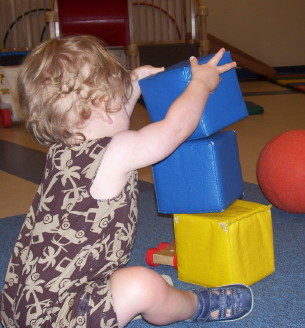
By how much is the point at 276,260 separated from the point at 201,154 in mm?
397

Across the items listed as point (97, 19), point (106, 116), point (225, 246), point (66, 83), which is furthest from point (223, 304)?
point (97, 19)

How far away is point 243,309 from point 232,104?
1.60 ft

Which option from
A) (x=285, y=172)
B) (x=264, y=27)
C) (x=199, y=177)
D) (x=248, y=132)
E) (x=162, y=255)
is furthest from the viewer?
(x=264, y=27)

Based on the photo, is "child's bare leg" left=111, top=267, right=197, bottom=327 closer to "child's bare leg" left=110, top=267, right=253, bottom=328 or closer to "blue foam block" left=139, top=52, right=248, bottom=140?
"child's bare leg" left=110, top=267, right=253, bottom=328

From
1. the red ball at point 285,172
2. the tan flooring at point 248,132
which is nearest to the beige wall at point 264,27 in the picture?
the tan flooring at point 248,132

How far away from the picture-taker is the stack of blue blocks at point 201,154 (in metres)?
1.33

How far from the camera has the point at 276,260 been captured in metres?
1.53

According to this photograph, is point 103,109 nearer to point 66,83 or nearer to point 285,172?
point 66,83

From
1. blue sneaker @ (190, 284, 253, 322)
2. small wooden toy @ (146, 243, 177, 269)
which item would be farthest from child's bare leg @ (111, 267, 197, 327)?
small wooden toy @ (146, 243, 177, 269)

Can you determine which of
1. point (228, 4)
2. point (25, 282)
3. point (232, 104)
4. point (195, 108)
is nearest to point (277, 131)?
point (232, 104)

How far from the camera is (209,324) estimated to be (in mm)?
1243

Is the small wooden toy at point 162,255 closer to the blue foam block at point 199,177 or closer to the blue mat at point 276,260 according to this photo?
the blue mat at point 276,260

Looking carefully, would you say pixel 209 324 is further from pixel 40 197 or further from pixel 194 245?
pixel 40 197

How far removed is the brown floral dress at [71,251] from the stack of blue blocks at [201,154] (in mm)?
251
